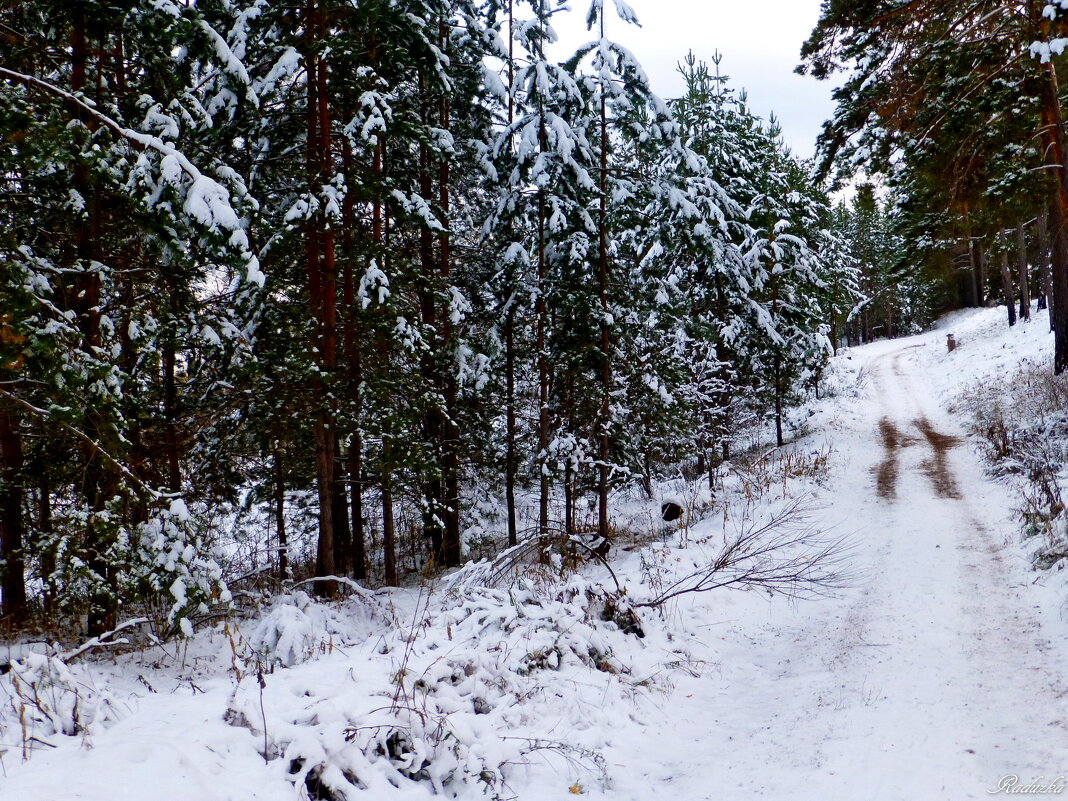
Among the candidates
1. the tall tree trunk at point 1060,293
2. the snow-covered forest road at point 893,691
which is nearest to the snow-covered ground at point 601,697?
the snow-covered forest road at point 893,691

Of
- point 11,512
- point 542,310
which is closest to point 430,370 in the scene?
point 542,310

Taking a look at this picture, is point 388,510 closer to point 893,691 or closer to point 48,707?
point 48,707

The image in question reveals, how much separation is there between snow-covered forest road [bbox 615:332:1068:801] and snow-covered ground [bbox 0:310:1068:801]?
25mm

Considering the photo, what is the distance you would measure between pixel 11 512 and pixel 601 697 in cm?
851

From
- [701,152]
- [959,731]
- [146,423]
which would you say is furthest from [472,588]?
[701,152]

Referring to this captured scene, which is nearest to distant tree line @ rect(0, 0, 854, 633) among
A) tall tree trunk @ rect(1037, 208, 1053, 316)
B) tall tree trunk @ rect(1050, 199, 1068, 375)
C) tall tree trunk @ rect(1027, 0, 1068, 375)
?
tall tree trunk @ rect(1027, 0, 1068, 375)

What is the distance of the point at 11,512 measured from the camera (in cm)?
836

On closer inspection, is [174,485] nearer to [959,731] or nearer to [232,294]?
[232,294]

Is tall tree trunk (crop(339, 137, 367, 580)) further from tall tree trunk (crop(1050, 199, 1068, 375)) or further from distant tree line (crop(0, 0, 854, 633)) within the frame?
tall tree trunk (crop(1050, 199, 1068, 375))

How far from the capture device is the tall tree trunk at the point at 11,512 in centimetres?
782

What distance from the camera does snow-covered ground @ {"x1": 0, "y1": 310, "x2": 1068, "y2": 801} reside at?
385cm

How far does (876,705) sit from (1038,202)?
1228 centimetres

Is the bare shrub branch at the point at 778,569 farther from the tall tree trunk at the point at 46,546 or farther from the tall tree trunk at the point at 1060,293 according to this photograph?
the tall tree trunk at the point at 1060,293

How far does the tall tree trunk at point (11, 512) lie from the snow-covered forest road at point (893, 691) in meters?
8.45
